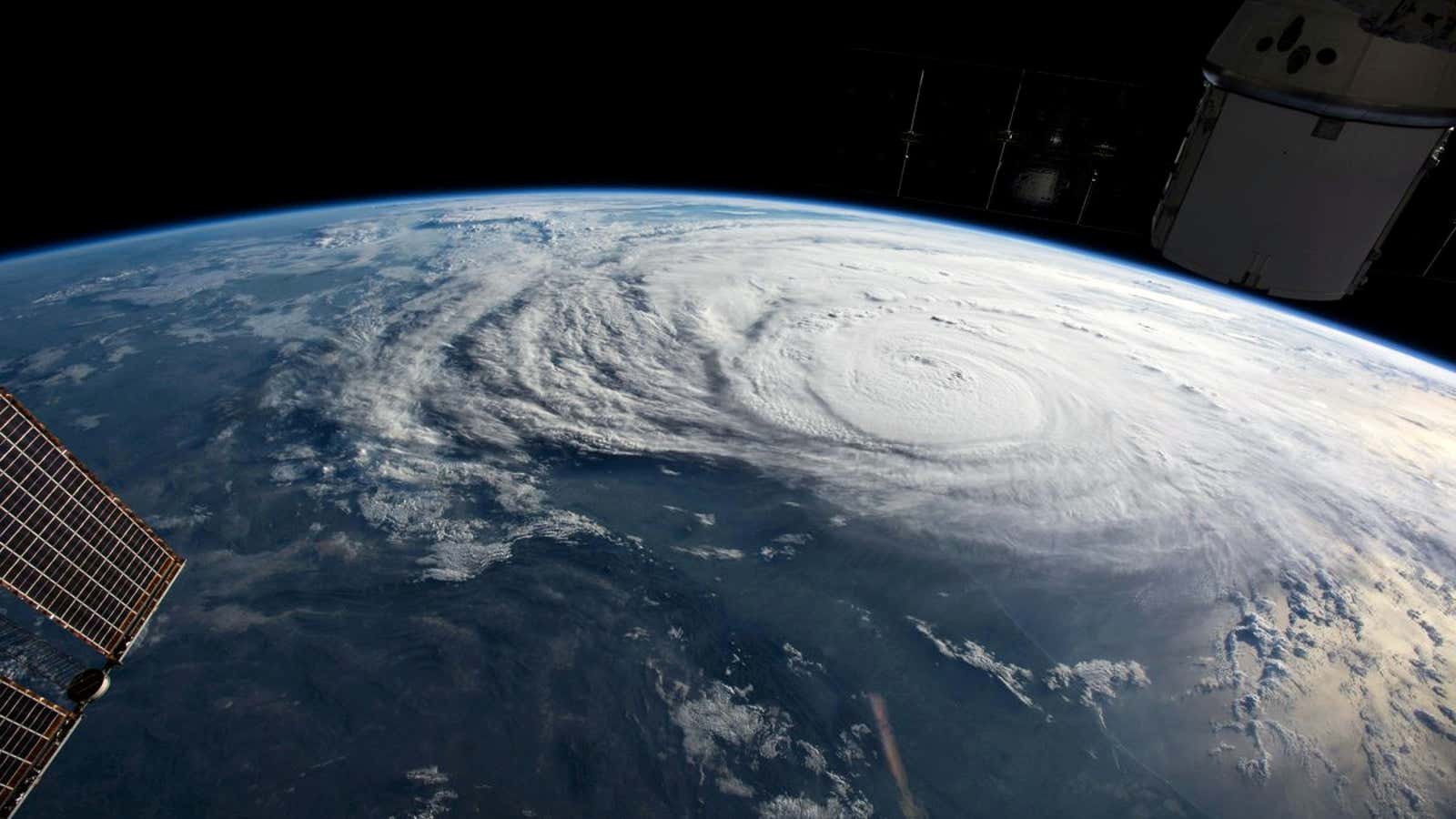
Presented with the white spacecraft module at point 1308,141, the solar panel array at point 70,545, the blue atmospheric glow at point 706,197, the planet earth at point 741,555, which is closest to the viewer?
the white spacecraft module at point 1308,141

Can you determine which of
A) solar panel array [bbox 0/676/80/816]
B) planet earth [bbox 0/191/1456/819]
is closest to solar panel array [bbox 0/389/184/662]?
solar panel array [bbox 0/676/80/816]

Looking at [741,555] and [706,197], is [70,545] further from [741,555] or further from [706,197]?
[706,197]

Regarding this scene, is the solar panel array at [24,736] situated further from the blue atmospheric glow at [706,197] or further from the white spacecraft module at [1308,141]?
the blue atmospheric glow at [706,197]

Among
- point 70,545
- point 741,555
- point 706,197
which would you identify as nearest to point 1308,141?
point 70,545

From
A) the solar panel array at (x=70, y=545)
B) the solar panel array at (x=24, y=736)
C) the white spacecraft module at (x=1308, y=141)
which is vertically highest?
the white spacecraft module at (x=1308, y=141)

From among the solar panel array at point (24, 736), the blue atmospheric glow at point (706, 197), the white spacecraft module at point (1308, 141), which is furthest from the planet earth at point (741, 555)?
the white spacecraft module at point (1308, 141)

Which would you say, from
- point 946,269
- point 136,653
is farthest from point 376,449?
point 946,269

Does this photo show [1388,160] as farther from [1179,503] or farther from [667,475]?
[1179,503]
